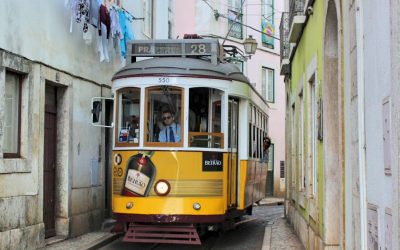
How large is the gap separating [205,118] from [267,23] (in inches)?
791

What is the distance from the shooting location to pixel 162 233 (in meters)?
9.59

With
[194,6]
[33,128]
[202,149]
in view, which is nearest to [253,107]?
[202,149]

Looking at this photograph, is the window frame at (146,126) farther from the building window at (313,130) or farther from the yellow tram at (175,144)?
the building window at (313,130)

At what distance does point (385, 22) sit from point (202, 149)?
6.14 metres

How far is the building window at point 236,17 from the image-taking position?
1059 inches

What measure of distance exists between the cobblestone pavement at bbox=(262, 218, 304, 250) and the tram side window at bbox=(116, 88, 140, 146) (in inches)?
111

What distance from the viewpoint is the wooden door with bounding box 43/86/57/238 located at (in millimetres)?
10828

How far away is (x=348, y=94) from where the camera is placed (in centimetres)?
564

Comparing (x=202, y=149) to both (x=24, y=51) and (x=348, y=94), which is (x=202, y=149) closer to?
(x=24, y=51)

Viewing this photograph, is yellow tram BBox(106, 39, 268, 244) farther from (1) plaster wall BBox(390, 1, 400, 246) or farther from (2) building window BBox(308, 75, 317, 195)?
(1) plaster wall BBox(390, 1, 400, 246)

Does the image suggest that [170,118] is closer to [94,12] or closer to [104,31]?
[94,12]

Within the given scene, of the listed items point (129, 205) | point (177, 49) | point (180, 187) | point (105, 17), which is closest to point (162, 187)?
point (180, 187)

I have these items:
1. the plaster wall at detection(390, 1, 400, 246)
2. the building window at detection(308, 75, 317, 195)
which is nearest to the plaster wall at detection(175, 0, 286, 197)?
the building window at detection(308, 75, 317, 195)

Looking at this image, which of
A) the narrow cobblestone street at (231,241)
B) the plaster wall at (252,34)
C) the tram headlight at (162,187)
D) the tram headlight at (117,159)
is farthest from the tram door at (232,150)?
the plaster wall at (252,34)
